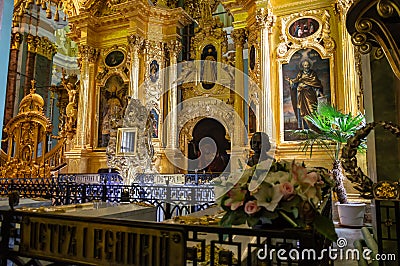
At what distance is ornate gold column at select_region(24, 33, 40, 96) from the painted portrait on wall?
13143 mm

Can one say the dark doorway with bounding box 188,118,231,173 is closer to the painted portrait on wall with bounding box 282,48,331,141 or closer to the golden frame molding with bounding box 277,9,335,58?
the painted portrait on wall with bounding box 282,48,331,141

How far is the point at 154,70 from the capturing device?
47.6ft

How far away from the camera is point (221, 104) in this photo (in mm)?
14070

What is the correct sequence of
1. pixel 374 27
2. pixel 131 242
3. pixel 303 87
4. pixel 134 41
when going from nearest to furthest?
pixel 131 242 → pixel 374 27 → pixel 303 87 → pixel 134 41

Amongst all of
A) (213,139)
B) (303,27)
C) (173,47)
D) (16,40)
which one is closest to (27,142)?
(16,40)

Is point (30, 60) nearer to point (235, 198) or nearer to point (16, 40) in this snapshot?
point (16, 40)

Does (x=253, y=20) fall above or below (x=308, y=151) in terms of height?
above

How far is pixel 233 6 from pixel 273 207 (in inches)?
498

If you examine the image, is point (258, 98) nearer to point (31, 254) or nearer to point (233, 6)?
point (233, 6)

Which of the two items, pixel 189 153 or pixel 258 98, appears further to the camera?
pixel 189 153

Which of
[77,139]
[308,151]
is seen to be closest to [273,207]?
[308,151]

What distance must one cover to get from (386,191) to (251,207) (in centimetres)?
164

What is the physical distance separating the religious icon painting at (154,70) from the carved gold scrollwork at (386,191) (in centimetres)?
1271

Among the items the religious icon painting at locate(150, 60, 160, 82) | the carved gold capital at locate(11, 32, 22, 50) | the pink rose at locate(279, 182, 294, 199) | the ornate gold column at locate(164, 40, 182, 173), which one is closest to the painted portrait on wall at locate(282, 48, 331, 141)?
the ornate gold column at locate(164, 40, 182, 173)
